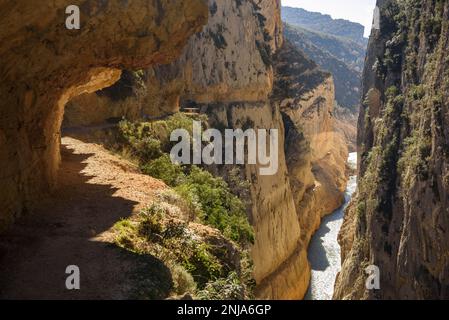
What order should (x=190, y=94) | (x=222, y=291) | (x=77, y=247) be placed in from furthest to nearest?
(x=190, y=94) < (x=77, y=247) < (x=222, y=291)

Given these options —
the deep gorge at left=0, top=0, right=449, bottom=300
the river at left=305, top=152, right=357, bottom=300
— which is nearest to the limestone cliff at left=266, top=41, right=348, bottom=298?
the deep gorge at left=0, top=0, right=449, bottom=300

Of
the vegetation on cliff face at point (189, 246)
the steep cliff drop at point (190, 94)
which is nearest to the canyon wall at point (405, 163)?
the steep cliff drop at point (190, 94)

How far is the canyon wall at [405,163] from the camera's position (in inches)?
941

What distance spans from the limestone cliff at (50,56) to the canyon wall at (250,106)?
9.65m

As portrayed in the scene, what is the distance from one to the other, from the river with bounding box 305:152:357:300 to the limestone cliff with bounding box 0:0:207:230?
30591 mm

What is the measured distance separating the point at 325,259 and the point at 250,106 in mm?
19265

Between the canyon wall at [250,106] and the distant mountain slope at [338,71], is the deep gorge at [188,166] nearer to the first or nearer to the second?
the canyon wall at [250,106]

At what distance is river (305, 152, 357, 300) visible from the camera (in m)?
43.5

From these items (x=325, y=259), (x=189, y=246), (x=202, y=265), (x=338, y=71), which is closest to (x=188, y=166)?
(x=189, y=246)

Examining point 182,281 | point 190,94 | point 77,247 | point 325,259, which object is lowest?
point 325,259

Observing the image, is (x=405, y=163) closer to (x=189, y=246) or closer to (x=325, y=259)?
(x=189, y=246)

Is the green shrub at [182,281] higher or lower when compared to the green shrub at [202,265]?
higher

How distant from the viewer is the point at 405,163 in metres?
29.6
